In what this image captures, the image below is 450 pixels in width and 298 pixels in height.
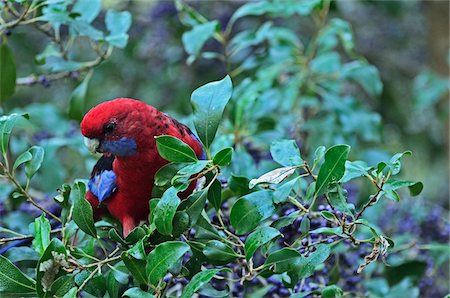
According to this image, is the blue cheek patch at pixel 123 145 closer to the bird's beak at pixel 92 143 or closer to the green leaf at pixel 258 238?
the bird's beak at pixel 92 143

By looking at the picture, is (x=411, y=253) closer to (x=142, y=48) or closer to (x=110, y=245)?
(x=110, y=245)

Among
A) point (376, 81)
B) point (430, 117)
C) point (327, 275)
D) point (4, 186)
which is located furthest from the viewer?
point (430, 117)

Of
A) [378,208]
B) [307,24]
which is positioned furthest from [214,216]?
[307,24]

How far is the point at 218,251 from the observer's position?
0.85 metres

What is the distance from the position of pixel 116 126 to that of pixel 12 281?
0.93 ft

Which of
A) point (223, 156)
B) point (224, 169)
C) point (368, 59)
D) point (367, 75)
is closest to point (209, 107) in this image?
point (223, 156)

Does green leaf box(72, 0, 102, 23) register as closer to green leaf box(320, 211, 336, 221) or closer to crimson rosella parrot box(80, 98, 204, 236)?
crimson rosella parrot box(80, 98, 204, 236)

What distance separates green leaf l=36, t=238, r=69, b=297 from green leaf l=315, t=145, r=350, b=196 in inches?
12.5

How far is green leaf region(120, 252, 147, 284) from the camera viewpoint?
799 mm

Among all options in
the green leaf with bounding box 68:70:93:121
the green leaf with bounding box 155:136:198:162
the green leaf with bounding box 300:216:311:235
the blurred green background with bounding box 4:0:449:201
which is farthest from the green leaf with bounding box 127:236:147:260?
the blurred green background with bounding box 4:0:449:201

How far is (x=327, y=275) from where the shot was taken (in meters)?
1.11

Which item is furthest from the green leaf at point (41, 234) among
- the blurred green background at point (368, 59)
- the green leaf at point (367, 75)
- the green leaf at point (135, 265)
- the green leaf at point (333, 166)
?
the blurred green background at point (368, 59)

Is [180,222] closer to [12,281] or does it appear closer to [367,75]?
[12,281]

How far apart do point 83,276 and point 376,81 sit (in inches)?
37.2
